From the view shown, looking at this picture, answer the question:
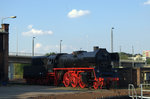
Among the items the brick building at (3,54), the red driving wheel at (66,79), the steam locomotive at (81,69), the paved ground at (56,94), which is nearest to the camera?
the paved ground at (56,94)

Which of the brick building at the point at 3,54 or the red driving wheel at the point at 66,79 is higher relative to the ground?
the brick building at the point at 3,54

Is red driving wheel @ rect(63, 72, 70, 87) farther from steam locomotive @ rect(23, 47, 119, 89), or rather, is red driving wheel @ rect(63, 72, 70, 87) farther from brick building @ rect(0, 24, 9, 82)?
brick building @ rect(0, 24, 9, 82)

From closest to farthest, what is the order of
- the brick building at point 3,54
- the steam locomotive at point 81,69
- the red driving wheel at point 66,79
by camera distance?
the steam locomotive at point 81,69 → the red driving wheel at point 66,79 → the brick building at point 3,54

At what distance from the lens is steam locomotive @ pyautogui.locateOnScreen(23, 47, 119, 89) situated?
2700cm

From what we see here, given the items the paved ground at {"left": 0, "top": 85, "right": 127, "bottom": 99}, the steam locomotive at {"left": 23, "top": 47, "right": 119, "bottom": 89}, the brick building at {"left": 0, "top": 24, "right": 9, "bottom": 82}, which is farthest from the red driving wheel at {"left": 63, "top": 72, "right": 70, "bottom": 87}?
the brick building at {"left": 0, "top": 24, "right": 9, "bottom": 82}

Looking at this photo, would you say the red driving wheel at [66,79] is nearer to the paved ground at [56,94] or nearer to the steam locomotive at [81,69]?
the steam locomotive at [81,69]

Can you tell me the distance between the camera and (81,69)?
93.1 feet

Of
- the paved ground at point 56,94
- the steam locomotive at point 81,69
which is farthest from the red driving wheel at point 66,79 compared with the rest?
the paved ground at point 56,94

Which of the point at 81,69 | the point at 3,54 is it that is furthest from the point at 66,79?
the point at 3,54

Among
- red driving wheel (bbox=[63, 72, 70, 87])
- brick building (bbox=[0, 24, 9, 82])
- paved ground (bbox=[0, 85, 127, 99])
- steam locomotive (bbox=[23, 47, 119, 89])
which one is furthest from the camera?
brick building (bbox=[0, 24, 9, 82])

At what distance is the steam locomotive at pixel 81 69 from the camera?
2700cm

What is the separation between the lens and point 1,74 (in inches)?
1483

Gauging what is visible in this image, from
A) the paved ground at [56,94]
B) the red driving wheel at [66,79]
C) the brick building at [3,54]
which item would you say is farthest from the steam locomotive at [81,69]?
the brick building at [3,54]

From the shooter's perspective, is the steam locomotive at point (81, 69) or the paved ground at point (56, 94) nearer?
the paved ground at point (56, 94)
